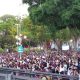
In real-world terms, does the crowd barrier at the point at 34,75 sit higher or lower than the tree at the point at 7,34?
lower

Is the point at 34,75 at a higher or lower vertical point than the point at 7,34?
lower

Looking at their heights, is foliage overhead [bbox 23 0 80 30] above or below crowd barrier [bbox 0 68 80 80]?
above

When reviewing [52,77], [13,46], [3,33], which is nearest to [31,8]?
[52,77]

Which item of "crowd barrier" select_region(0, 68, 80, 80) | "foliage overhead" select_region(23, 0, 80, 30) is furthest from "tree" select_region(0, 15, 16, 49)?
"crowd barrier" select_region(0, 68, 80, 80)

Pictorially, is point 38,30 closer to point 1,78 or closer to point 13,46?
point 13,46

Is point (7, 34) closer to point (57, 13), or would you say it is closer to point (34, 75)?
point (34, 75)

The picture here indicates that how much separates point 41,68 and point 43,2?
712 centimetres

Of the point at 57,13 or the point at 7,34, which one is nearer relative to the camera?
the point at 57,13

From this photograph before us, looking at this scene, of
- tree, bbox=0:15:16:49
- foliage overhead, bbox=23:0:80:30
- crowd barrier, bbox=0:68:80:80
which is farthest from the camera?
tree, bbox=0:15:16:49

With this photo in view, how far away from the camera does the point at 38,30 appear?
6825 centimetres

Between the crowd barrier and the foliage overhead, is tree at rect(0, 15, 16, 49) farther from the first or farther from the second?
the crowd barrier

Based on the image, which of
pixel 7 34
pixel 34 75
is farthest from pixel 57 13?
pixel 7 34

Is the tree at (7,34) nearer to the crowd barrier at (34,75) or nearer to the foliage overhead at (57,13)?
the foliage overhead at (57,13)

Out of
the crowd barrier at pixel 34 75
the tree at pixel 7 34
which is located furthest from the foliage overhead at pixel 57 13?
the tree at pixel 7 34
